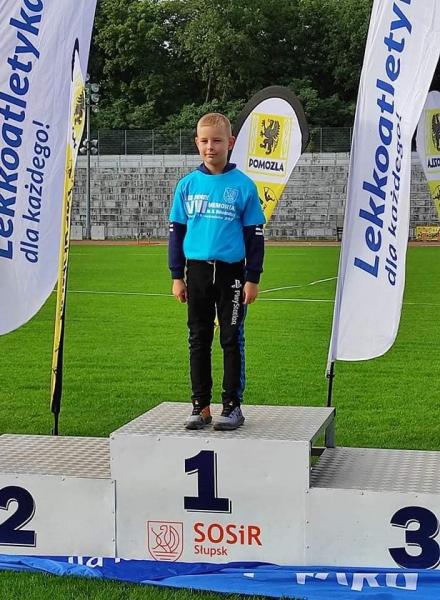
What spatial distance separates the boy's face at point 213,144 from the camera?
4.63 m

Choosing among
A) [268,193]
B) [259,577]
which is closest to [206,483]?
[259,577]

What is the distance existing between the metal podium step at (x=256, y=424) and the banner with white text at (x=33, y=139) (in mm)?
1053

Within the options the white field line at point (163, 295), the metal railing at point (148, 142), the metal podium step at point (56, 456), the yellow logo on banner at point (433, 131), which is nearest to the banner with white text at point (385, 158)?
the metal podium step at point (56, 456)

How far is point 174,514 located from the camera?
4.24 metres

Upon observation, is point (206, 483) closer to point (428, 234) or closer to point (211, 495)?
point (211, 495)

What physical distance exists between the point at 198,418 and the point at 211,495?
0.47 meters

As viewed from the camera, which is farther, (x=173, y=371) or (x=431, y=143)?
(x=431, y=143)

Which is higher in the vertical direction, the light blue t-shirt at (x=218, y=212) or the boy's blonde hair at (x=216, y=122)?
the boy's blonde hair at (x=216, y=122)

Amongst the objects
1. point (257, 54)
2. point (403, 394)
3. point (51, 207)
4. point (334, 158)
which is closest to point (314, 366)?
point (403, 394)

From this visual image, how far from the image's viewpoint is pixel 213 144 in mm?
4621

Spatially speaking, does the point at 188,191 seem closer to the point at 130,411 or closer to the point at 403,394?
the point at 130,411

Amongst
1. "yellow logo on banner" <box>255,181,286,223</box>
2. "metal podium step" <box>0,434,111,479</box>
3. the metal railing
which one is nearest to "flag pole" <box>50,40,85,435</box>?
"metal podium step" <box>0,434,111,479</box>

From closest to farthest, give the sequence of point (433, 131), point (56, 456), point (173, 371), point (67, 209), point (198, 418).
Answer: point (198, 418)
point (56, 456)
point (67, 209)
point (173, 371)
point (433, 131)

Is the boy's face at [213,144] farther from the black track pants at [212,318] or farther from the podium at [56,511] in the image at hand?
the podium at [56,511]
